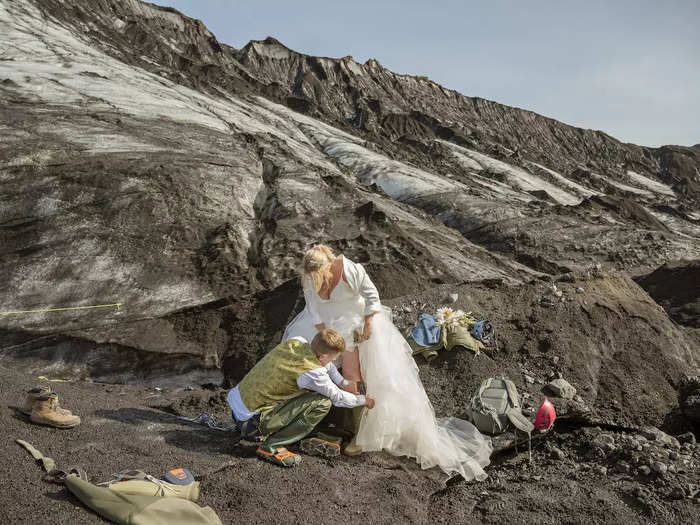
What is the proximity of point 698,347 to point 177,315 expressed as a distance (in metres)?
8.16

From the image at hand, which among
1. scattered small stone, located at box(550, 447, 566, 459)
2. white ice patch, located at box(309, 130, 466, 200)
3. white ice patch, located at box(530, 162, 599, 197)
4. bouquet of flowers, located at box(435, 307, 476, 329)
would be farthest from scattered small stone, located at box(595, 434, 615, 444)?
white ice patch, located at box(530, 162, 599, 197)

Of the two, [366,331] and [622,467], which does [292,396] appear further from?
[622,467]

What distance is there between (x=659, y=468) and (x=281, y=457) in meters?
2.97

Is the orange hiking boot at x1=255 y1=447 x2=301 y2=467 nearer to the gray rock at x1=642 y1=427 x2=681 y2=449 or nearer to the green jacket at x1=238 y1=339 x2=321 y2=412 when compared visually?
the green jacket at x1=238 y1=339 x2=321 y2=412

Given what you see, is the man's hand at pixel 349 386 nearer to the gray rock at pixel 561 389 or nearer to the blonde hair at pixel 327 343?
the blonde hair at pixel 327 343

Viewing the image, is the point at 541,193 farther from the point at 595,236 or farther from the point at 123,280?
the point at 123,280

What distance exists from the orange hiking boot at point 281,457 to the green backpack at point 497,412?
6.34 feet

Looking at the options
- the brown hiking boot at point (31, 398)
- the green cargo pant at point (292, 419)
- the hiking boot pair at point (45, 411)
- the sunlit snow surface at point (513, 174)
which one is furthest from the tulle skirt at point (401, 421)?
the sunlit snow surface at point (513, 174)

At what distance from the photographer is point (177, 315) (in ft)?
26.7

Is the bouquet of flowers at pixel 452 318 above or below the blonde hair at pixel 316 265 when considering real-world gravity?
below

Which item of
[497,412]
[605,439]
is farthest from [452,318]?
[605,439]

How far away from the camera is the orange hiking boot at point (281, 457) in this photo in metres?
3.85

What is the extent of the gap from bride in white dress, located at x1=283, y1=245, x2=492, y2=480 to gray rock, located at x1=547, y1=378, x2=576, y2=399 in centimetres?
148

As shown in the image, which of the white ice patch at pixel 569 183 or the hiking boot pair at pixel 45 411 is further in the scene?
the white ice patch at pixel 569 183
